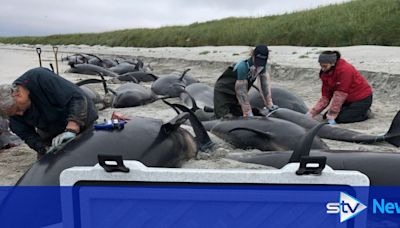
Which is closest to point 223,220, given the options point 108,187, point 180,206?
point 180,206

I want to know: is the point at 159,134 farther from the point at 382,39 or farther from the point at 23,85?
the point at 382,39

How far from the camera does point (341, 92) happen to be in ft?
22.8

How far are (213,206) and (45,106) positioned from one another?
323 cm

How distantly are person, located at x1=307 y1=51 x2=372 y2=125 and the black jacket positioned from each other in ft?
13.3

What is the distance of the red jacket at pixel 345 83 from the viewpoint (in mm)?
6906

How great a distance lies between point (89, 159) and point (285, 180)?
2.28 metres

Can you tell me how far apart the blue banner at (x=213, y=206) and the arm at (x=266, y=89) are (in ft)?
15.7

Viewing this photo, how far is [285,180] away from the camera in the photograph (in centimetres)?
177

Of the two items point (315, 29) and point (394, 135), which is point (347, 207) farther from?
Answer: point (315, 29)

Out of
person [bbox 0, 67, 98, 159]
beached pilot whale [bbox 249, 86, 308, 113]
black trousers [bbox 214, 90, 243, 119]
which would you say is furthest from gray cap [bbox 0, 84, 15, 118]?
beached pilot whale [bbox 249, 86, 308, 113]

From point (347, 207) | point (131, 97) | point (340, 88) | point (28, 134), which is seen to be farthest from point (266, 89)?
point (347, 207)

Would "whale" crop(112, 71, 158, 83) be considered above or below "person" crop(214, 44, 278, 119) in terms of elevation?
below

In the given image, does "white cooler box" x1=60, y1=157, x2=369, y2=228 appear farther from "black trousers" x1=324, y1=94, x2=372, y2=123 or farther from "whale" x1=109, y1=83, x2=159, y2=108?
"whale" x1=109, y1=83, x2=159, y2=108

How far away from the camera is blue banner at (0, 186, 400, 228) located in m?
1.76
